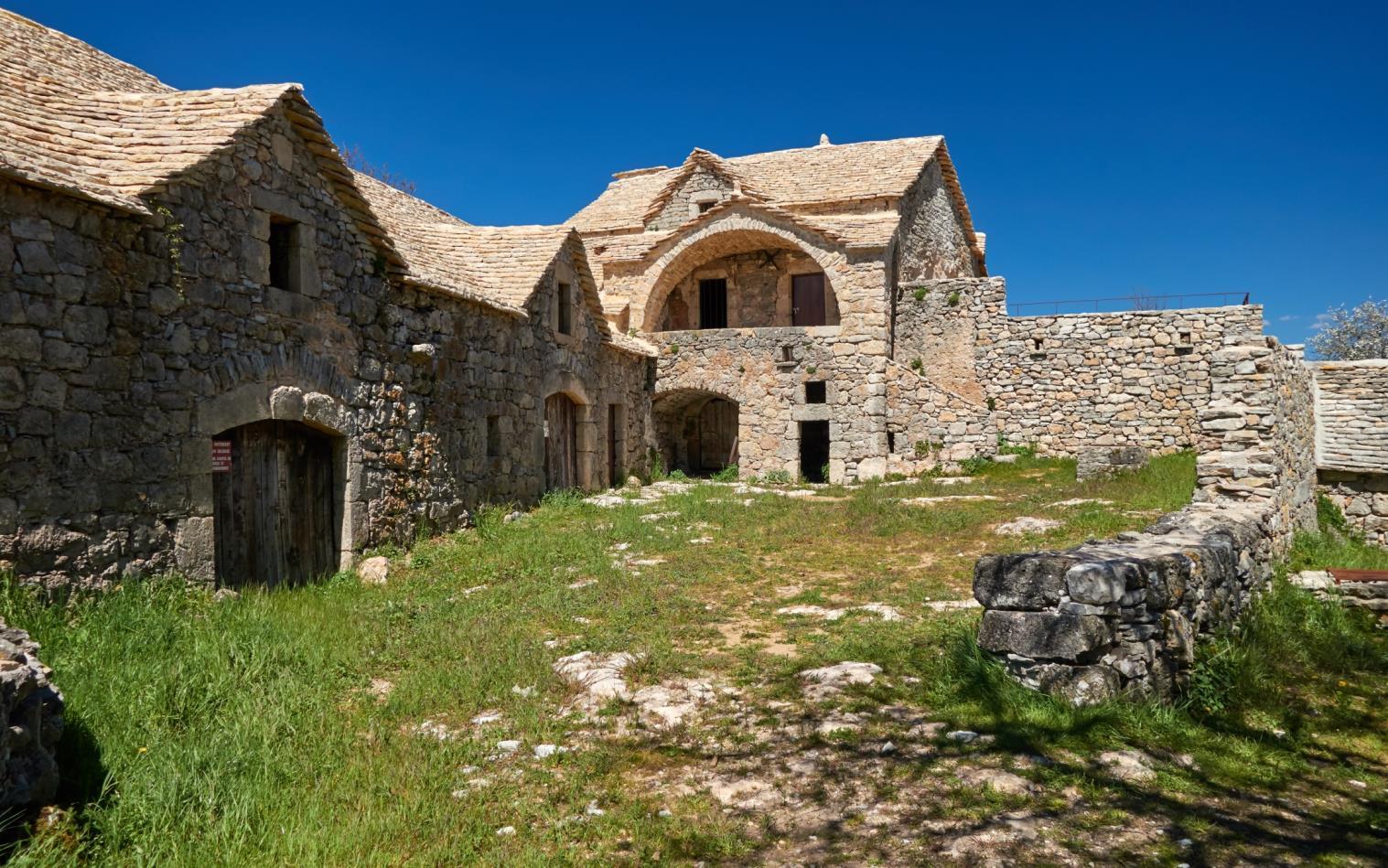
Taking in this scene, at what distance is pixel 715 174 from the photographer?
2120 cm

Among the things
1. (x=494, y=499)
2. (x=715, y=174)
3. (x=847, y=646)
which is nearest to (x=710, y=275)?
(x=715, y=174)

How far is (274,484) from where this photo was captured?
8.70 meters

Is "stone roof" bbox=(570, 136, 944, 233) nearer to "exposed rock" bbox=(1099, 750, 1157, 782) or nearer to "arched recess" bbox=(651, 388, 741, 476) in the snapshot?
"arched recess" bbox=(651, 388, 741, 476)

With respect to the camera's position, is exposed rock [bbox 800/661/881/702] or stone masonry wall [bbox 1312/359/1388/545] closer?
exposed rock [bbox 800/661/881/702]

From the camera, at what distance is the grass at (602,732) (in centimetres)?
371

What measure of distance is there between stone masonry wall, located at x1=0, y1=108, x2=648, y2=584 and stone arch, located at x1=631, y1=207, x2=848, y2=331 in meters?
9.64

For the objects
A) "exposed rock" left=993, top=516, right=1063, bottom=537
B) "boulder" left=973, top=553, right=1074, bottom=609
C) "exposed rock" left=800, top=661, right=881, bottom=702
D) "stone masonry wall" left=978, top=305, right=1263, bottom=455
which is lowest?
"exposed rock" left=800, top=661, right=881, bottom=702

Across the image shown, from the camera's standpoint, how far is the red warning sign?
307 inches

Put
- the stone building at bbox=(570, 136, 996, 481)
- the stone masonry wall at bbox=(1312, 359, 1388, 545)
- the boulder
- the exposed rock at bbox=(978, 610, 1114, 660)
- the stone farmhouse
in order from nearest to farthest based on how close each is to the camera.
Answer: the exposed rock at bbox=(978, 610, 1114, 660), the boulder, the stone farmhouse, the stone masonry wall at bbox=(1312, 359, 1388, 545), the stone building at bbox=(570, 136, 996, 481)

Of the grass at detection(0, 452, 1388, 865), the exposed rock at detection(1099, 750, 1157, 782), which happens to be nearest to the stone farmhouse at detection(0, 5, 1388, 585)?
the grass at detection(0, 452, 1388, 865)

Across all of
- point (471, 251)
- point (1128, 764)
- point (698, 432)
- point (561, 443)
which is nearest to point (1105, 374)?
point (698, 432)

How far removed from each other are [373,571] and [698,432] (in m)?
14.6

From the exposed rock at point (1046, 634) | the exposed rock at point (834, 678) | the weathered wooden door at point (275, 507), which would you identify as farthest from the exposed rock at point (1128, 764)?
the weathered wooden door at point (275, 507)

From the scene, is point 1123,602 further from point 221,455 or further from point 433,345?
point 433,345
